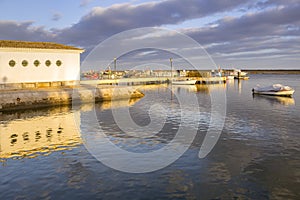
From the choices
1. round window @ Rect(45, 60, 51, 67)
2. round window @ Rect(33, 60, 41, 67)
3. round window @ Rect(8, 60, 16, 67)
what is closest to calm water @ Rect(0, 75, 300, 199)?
round window @ Rect(8, 60, 16, 67)

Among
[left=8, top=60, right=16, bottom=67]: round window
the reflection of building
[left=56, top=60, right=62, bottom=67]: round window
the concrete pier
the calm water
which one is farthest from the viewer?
[left=56, top=60, right=62, bottom=67]: round window

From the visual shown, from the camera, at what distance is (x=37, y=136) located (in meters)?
17.2

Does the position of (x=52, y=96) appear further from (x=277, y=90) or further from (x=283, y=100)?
(x=277, y=90)

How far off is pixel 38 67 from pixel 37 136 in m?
21.0

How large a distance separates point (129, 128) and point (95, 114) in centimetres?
746

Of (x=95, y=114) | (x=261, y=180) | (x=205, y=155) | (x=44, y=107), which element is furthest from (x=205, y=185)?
(x=44, y=107)

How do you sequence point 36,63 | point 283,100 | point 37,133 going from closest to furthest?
point 37,133 → point 36,63 → point 283,100

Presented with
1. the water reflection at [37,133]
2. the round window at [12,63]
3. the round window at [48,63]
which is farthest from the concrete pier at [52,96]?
the round window at [48,63]

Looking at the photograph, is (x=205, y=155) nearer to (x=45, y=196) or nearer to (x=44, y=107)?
(x=45, y=196)

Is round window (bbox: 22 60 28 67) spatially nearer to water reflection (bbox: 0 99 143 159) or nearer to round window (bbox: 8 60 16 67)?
round window (bbox: 8 60 16 67)

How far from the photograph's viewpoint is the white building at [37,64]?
32781 millimetres

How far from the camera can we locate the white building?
3278cm

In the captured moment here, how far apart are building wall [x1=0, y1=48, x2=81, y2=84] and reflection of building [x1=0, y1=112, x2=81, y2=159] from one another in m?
12.4

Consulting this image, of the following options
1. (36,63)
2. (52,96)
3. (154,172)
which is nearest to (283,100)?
(52,96)
